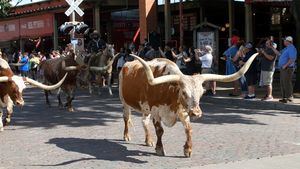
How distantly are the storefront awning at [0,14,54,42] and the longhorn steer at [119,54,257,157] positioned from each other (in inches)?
1030

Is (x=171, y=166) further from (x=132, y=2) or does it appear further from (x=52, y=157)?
(x=132, y=2)

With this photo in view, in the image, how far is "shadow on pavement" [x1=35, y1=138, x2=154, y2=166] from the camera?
902 centimetres

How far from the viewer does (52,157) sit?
30.1ft

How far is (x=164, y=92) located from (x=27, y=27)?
3131cm

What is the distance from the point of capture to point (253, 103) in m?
16.2

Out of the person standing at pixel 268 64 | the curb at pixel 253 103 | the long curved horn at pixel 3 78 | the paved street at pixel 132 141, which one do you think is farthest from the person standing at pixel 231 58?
the long curved horn at pixel 3 78

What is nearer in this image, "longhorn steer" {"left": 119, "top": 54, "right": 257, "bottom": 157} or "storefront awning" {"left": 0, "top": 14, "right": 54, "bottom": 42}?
"longhorn steer" {"left": 119, "top": 54, "right": 257, "bottom": 157}

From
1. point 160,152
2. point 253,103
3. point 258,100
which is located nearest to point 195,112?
point 160,152

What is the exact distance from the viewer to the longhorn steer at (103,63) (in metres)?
20.8

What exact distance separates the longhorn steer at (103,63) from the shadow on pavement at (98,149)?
10032mm

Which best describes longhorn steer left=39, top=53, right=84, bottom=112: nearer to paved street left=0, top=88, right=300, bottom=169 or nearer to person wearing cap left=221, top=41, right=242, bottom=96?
paved street left=0, top=88, right=300, bottom=169

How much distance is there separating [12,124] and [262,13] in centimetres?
1852

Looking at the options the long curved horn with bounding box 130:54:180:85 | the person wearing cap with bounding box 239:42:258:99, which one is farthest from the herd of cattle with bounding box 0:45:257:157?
the person wearing cap with bounding box 239:42:258:99

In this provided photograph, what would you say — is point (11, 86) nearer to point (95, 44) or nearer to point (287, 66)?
point (287, 66)
